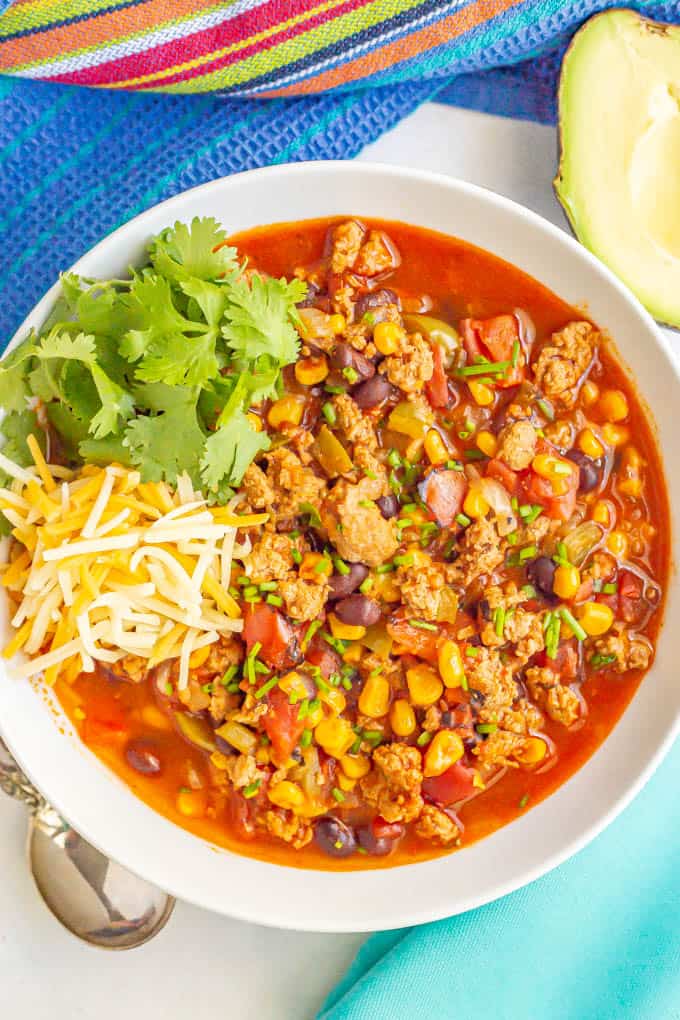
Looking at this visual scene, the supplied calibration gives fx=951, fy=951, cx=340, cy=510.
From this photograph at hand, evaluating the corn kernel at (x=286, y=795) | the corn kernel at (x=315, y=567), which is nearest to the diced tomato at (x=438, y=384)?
the corn kernel at (x=315, y=567)

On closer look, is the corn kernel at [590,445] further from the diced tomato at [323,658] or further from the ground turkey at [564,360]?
the diced tomato at [323,658]

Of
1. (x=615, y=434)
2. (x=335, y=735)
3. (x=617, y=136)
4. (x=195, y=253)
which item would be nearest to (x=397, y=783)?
(x=335, y=735)

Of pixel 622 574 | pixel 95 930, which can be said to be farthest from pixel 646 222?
pixel 95 930

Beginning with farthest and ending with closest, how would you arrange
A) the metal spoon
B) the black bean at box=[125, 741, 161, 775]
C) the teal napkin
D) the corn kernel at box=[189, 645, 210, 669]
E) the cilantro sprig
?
the metal spoon → the teal napkin → the black bean at box=[125, 741, 161, 775] → the corn kernel at box=[189, 645, 210, 669] → the cilantro sprig

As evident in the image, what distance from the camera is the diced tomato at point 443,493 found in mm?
3547

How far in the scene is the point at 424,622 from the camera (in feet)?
11.9

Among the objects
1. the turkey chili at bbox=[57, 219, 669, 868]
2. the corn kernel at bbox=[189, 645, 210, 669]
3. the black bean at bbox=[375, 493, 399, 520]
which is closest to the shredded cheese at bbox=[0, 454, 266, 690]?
the corn kernel at bbox=[189, 645, 210, 669]

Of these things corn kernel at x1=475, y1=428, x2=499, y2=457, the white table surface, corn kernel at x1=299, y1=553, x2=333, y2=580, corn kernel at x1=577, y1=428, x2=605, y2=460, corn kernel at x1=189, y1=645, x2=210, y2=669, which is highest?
corn kernel at x1=577, y1=428, x2=605, y2=460

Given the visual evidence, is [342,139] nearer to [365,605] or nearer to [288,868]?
[365,605]

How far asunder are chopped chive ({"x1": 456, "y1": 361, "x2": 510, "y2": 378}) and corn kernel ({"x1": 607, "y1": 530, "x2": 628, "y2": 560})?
2.54 feet

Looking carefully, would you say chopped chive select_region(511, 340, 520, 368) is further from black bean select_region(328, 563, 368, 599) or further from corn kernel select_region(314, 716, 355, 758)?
corn kernel select_region(314, 716, 355, 758)

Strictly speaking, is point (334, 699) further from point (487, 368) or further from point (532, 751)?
point (487, 368)

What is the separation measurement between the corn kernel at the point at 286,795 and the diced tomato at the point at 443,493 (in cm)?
116

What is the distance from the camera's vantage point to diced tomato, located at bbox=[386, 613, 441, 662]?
3631mm
